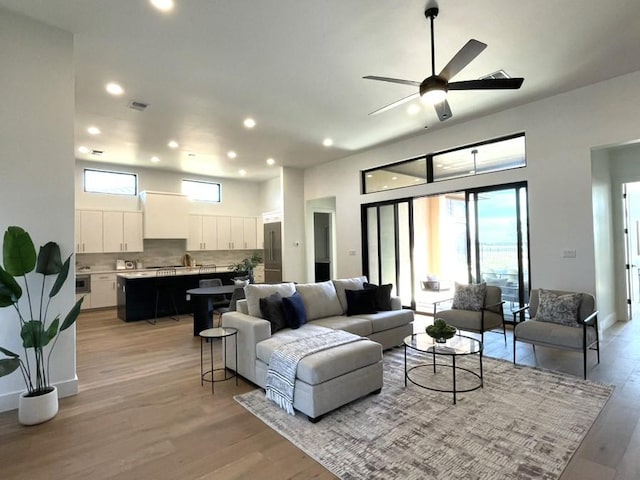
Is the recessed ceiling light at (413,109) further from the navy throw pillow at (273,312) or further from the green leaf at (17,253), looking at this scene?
the green leaf at (17,253)

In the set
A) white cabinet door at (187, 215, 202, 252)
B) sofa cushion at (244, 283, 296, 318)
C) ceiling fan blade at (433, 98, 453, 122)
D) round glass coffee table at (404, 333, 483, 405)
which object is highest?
ceiling fan blade at (433, 98, 453, 122)

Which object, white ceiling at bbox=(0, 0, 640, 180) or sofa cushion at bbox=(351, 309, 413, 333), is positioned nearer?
white ceiling at bbox=(0, 0, 640, 180)

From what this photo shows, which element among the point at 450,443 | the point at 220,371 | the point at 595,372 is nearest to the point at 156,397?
the point at 220,371

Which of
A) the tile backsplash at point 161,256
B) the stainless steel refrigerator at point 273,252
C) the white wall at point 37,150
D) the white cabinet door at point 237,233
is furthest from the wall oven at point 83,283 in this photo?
the white wall at point 37,150

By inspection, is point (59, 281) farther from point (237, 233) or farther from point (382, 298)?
point (237, 233)

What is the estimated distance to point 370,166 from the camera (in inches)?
293

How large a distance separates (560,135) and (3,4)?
6.37 m

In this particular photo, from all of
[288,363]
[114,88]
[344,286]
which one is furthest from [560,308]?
[114,88]

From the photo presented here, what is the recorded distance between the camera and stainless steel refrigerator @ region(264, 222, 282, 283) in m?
8.89

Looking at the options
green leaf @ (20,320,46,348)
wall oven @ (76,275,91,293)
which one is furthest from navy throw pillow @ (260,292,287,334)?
wall oven @ (76,275,91,293)

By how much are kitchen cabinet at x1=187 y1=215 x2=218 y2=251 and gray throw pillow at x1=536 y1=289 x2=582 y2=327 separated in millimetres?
7692

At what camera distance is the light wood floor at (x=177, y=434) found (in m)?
2.13

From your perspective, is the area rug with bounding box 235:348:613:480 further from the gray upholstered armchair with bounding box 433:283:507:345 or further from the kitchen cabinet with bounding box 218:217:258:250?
the kitchen cabinet with bounding box 218:217:258:250

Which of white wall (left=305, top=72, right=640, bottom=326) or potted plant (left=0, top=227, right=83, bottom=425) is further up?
white wall (left=305, top=72, right=640, bottom=326)
